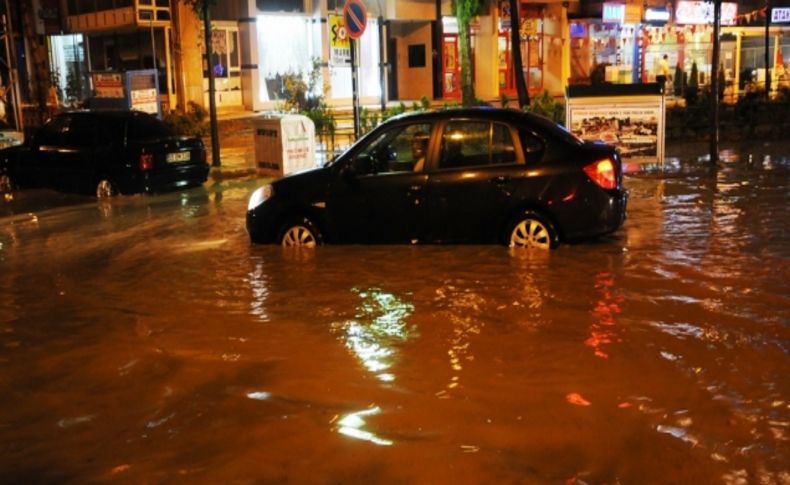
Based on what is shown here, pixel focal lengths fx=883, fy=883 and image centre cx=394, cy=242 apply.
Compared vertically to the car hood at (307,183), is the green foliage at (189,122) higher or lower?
higher

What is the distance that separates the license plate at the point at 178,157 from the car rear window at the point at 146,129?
1.25ft

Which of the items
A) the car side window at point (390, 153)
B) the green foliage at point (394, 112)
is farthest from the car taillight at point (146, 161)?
the car side window at point (390, 153)

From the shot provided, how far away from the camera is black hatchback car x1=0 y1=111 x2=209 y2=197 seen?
50.4 ft

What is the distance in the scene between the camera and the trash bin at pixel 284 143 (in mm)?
16562

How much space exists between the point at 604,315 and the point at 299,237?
3951 millimetres

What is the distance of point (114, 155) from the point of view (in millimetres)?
15398

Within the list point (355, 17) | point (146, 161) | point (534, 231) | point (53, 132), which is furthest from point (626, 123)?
point (53, 132)

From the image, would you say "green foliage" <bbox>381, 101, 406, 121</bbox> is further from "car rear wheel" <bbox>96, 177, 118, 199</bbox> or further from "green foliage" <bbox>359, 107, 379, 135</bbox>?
"car rear wheel" <bbox>96, 177, 118, 199</bbox>

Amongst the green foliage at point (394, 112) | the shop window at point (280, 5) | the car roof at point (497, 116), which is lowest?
the green foliage at point (394, 112)

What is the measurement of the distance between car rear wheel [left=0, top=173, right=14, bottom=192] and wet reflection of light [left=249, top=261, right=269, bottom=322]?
10.1m

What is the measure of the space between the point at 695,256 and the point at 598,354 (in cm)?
336

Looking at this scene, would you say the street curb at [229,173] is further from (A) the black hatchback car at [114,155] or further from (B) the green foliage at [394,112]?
(B) the green foliage at [394,112]

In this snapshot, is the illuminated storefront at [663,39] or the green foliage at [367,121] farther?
the illuminated storefront at [663,39]

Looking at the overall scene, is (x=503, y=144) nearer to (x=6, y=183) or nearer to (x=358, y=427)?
(x=358, y=427)
